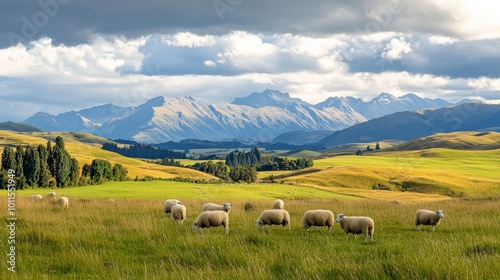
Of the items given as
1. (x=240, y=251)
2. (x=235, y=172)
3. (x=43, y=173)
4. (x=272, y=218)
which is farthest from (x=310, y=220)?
(x=235, y=172)

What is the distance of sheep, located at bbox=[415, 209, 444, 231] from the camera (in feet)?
72.5

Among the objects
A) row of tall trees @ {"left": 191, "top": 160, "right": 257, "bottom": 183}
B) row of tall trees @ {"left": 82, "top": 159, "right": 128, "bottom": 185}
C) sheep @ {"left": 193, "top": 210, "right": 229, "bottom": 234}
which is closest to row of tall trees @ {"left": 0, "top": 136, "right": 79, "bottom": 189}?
row of tall trees @ {"left": 82, "top": 159, "right": 128, "bottom": 185}

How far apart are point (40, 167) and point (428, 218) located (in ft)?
282

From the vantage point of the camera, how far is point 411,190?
359ft

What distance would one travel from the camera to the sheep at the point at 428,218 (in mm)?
22094

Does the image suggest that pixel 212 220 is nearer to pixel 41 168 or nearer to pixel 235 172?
pixel 41 168

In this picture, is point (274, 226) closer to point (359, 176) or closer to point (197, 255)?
point (197, 255)

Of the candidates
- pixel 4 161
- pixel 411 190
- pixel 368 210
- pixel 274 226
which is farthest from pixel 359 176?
pixel 274 226

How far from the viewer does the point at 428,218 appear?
22266 mm

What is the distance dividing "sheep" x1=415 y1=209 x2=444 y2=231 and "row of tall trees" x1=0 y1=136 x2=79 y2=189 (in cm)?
7791

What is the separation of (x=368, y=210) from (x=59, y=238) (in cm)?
Answer: 2034

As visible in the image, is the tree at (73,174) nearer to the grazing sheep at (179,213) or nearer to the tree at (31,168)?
the tree at (31,168)

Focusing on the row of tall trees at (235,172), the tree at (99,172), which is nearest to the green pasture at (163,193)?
the tree at (99,172)

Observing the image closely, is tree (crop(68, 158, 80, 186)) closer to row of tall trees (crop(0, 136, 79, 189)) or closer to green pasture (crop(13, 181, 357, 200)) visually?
row of tall trees (crop(0, 136, 79, 189))
